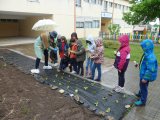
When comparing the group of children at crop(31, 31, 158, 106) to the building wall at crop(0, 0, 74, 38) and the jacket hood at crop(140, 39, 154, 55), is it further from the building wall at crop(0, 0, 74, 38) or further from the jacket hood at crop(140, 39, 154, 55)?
the building wall at crop(0, 0, 74, 38)

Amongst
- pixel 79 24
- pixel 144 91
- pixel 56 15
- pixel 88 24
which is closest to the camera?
pixel 144 91

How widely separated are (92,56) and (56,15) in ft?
49.1

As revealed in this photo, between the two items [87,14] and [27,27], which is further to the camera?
[87,14]

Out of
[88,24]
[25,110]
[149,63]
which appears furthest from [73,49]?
[88,24]

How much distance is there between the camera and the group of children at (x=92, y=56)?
427 cm

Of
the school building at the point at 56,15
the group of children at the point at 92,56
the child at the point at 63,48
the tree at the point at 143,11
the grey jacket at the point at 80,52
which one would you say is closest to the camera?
the group of children at the point at 92,56

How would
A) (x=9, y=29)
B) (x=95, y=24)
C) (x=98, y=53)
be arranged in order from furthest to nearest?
(x=95, y=24)
(x=9, y=29)
(x=98, y=53)

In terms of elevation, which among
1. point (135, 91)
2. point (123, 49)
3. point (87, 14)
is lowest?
point (135, 91)

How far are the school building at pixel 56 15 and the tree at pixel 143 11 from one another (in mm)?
6233

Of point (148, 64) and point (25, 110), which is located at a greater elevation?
point (148, 64)

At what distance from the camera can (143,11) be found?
18484 millimetres

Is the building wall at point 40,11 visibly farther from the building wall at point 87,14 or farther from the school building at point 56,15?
the building wall at point 87,14

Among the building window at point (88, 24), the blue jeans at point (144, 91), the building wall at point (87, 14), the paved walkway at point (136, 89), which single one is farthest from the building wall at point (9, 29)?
the blue jeans at point (144, 91)

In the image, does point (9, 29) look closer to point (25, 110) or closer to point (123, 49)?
point (123, 49)
